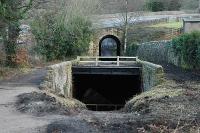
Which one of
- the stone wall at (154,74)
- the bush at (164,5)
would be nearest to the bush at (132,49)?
the stone wall at (154,74)

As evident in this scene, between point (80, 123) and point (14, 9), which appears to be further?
point (14, 9)

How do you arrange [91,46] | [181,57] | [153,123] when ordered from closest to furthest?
1. [153,123]
2. [181,57]
3. [91,46]

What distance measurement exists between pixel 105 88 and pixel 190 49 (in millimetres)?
9853

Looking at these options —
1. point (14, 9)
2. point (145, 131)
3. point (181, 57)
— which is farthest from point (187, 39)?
point (145, 131)

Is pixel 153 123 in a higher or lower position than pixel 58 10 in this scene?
lower

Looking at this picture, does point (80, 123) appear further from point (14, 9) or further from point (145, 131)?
point (14, 9)

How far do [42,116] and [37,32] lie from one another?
29761mm

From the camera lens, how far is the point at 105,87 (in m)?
38.2

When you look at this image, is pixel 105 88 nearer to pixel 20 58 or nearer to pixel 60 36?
pixel 20 58

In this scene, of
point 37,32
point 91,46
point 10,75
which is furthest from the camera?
point 91,46

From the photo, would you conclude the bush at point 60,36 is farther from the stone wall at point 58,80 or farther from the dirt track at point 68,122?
the dirt track at point 68,122

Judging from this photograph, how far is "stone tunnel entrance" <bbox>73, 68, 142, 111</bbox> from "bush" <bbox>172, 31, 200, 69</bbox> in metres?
4.17

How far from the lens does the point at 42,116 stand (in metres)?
14.7

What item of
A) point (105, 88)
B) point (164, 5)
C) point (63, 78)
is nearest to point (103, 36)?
point (105, 88)
